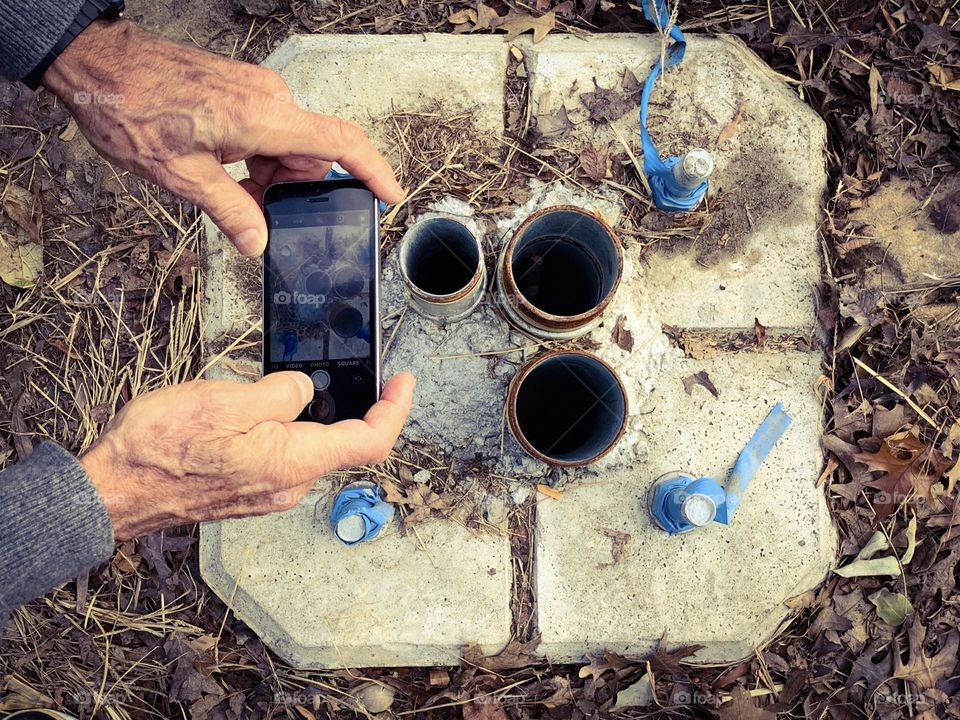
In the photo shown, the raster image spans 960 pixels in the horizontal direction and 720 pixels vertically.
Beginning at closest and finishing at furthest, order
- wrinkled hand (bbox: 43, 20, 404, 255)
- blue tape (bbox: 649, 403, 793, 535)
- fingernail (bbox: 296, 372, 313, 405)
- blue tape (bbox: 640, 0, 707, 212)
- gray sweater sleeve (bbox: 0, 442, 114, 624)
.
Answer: gray sweater sleeve (bbox: 0, 442, 114, 624) < wrinkled hand (bbox: 43, 20, 404, 255) < fingernail (bbox: 296, 372, 313, 405) < blue tape (bbox: 649, 403, 793, 535) < blue tape (bbox: 640, 0, 707, 212)

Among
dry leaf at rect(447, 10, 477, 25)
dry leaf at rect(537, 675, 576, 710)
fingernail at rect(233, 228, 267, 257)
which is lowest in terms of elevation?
dry leaf at rect(537, 675, 576, 710)

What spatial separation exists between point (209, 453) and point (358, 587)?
111cm

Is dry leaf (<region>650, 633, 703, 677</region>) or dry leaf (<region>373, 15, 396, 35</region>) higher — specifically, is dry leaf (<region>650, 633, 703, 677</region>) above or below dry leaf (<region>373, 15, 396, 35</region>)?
below

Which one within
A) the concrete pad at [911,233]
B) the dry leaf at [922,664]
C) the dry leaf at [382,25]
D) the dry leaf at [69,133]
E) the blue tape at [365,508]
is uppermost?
the dry leaf at [382,25]

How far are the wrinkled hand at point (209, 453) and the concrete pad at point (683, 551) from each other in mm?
1106

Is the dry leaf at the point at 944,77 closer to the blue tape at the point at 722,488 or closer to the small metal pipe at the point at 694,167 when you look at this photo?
the small metal pipe at the point at 694,167

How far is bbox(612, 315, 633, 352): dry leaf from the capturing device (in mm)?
2506

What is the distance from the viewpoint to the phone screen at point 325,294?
2098 mm

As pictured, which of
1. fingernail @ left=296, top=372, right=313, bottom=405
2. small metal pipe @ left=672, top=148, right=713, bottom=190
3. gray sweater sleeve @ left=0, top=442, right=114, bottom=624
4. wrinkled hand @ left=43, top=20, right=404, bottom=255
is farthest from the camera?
small metal pipe @ left=672, top=148, right=713, bottom=190

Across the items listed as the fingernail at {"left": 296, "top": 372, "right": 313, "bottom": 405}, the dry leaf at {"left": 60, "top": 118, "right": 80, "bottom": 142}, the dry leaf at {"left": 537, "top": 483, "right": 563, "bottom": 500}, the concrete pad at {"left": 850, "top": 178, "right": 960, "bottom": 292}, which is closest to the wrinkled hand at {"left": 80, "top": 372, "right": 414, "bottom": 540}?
the fingernail at {"left": 296, "top": 372, "right": 313, "bottom": 405}

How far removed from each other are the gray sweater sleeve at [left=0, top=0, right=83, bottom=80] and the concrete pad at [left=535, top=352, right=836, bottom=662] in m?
2.22

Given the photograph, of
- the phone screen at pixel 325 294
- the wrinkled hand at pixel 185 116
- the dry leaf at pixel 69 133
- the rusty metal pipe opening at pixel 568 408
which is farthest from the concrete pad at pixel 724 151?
the dry leaf at pixel 69 133

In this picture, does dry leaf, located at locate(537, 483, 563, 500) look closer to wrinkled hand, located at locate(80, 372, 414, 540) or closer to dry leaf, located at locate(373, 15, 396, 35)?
wrinkled hand, located at locate(80, 372, 414, 540)

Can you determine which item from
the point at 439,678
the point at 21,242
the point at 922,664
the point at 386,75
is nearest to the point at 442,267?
the point at 386,75
